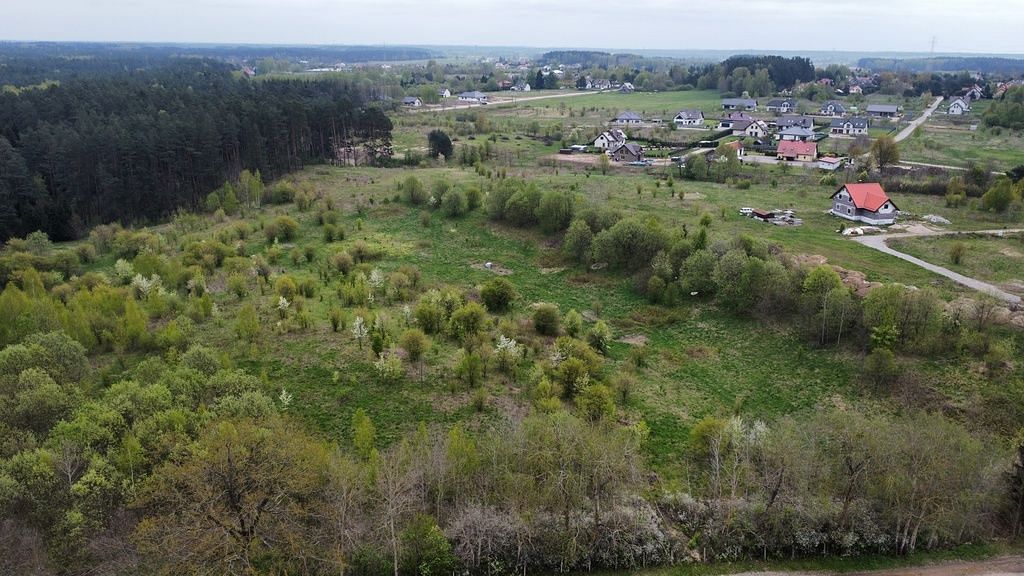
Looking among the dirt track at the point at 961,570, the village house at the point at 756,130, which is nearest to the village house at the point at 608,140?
the village house at the point at 756,130

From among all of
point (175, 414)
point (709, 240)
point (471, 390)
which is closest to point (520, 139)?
point (709, 240)

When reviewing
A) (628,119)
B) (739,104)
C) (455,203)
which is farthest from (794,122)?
(455,203)

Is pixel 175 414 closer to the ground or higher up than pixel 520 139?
closer to the ground

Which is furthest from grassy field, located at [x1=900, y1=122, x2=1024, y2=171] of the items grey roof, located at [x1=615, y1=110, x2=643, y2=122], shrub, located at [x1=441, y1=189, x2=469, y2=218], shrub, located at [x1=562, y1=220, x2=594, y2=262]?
shrub, located at [x1=441, y1=189, x2=469, y2=218]

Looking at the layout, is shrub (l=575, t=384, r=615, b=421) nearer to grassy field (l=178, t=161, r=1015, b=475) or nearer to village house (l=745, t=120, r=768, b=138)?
Answer: grassy field (l=178, t=161, r=1015, b=475)

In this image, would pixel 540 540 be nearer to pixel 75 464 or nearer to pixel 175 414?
pixel 175 414

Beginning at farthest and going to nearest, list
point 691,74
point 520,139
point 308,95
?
1. point 691,74
2. point 308,95
3. point 520,139

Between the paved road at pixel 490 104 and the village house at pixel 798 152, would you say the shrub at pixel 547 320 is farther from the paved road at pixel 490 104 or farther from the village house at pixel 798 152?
the paved road at pixel 490 104

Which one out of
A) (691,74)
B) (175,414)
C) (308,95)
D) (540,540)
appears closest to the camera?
(540,540)
